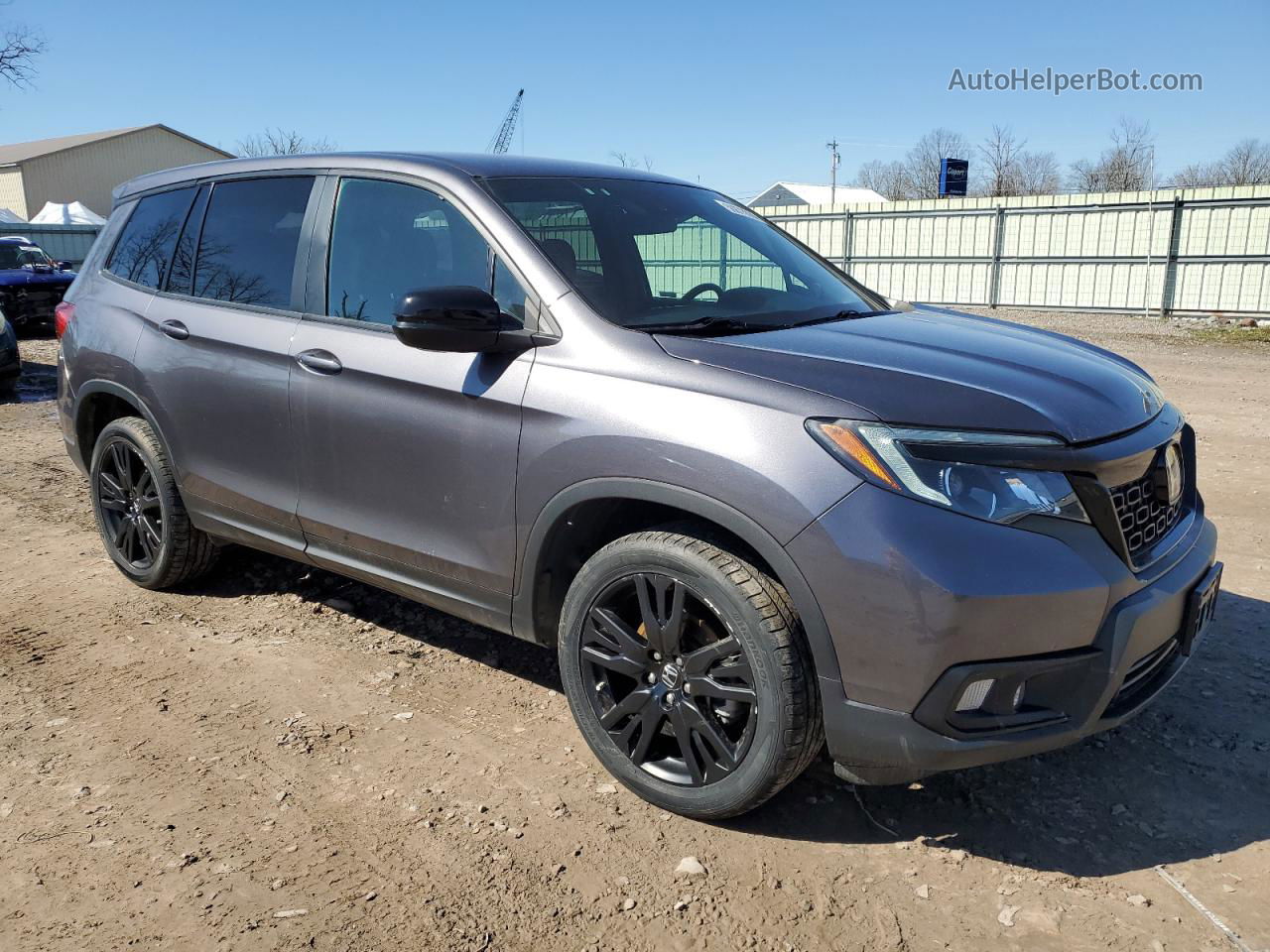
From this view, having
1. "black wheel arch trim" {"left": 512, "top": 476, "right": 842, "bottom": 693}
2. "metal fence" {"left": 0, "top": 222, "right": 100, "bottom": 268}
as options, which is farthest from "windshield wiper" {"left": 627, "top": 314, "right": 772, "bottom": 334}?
"metal fence" {"left": 0, "top": 222, "right": 100, "bottom": 268}

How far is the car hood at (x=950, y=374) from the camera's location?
258cm

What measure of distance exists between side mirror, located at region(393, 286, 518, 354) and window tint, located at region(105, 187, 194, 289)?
2038 millimetres

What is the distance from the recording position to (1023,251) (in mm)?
22812

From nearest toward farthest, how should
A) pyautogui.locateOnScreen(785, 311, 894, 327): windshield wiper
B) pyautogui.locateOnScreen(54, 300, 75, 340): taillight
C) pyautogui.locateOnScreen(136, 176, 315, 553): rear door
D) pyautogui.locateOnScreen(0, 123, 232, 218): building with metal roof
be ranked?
pyautogui.locateOnScreen(785, 311, 894, 327): windshield wiper → pyautogui.locateOnScreen(136, 176, 315, 553): rear door → pyautogui.locateOnScreen(54, 300, 75, 340): taillight → pyautogui.locateOnScreen(0, 123, 232, 218): building with metal roof

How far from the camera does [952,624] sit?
93.7 inches

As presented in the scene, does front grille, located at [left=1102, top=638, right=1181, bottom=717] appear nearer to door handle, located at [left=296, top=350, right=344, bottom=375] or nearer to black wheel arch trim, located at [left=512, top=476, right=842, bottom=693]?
black wheel arch trim, located at [left=512, top=476, right=842, bottom=693]

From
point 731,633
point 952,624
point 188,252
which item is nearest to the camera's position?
point 952,624

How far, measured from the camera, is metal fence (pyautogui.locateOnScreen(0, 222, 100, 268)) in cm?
3309

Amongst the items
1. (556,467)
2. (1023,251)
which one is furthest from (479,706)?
(1023,251)

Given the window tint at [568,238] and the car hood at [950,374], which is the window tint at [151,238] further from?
the car hood at [950,374]

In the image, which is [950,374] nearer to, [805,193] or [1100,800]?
[1100,800]

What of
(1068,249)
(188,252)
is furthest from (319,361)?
(1068,249)

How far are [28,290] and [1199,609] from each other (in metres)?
17.6

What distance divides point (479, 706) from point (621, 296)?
1.57 m
